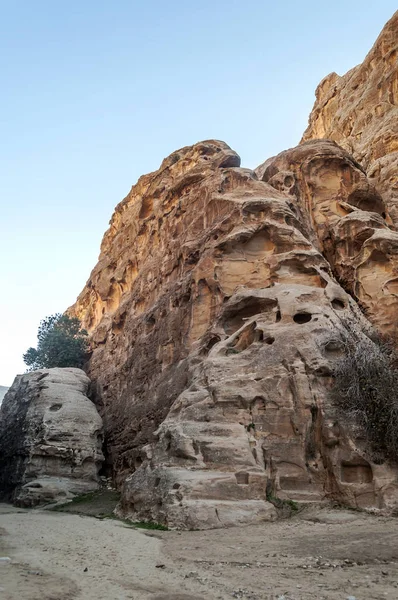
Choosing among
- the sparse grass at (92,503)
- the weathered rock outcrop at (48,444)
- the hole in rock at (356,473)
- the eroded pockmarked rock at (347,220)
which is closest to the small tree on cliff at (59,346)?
the weathered rock outcrop at (48,444)

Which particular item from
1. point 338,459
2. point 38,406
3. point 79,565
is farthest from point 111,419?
point 79,565

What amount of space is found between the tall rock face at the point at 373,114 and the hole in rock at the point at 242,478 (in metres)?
20.5

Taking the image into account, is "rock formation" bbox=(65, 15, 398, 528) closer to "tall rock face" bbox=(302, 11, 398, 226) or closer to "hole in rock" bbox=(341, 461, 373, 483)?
"hole in rock" bbox=(341, 461, 373, 483)

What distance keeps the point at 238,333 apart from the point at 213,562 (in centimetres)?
1099

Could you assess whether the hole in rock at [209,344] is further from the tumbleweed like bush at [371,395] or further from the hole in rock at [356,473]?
the hole in rock at [356,473]

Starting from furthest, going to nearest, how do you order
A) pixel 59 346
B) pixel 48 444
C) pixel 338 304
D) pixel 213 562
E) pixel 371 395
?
pixel 59 346
pixel 48 444
pixel 338 304
pixel 371 395
pixel 213 562

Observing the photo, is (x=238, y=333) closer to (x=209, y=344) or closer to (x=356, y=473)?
(x=209, y=344)

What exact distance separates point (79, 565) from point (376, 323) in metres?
16.9

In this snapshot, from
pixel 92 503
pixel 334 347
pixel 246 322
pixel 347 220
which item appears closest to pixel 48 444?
pixel 92 503

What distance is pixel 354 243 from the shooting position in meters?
24.9

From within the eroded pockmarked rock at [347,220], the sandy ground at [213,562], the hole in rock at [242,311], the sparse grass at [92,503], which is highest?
the eroded pockmarked rock at [347,220]

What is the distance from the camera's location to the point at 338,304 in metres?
19.6

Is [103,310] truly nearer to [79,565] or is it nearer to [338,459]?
[338,459]

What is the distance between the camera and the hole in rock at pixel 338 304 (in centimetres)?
1931
